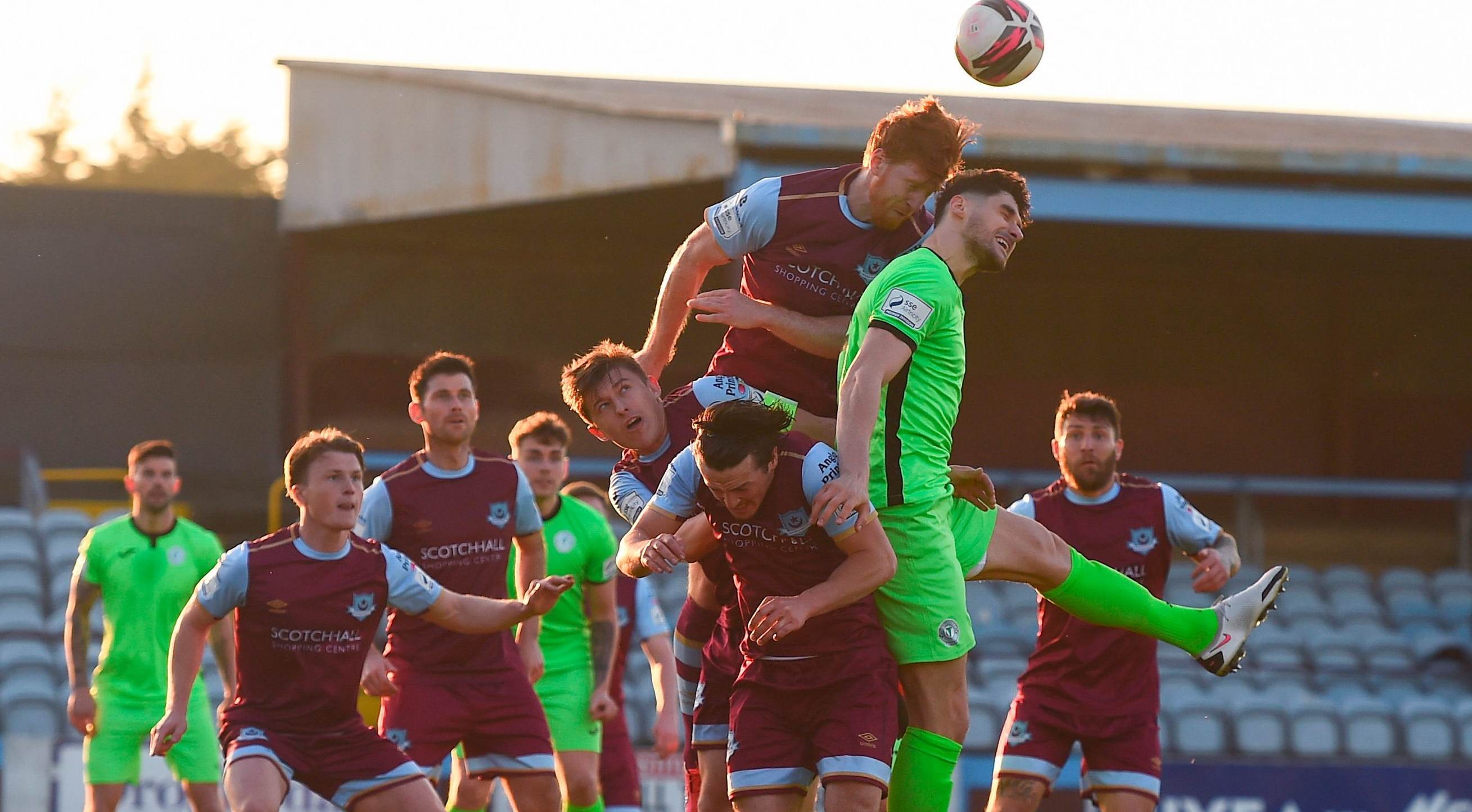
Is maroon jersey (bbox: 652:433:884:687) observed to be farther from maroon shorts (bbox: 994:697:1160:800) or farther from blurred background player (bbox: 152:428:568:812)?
maroon shorts (bbox: 994:697:1160:800)

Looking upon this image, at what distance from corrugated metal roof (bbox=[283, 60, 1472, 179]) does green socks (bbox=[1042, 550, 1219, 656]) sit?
7.08m

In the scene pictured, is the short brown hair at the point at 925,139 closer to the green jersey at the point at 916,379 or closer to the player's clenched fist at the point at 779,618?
the green jersey at the point at 916,379

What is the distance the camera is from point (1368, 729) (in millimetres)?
12875

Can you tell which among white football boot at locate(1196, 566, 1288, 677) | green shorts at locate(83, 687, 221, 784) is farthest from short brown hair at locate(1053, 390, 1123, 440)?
green shorts at locate(83, 687, 221, 784)

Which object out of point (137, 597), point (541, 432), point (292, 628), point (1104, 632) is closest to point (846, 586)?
point (292, 628)

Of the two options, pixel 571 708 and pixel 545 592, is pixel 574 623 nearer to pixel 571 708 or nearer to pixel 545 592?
pixel 571 708

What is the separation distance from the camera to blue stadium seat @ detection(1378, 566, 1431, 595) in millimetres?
16891

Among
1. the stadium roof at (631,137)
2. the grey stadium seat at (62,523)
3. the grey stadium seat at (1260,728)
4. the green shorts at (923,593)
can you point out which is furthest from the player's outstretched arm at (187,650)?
the grey stadium seat at (62,523)

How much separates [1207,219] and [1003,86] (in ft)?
24.8

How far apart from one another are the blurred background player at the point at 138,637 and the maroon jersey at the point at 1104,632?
399 cm

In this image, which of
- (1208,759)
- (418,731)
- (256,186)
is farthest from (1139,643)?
(256,186)

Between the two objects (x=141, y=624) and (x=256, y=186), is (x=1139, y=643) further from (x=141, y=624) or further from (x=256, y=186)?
(x=256, y=186)

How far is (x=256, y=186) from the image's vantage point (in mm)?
50969

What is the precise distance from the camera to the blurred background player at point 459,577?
780cm
